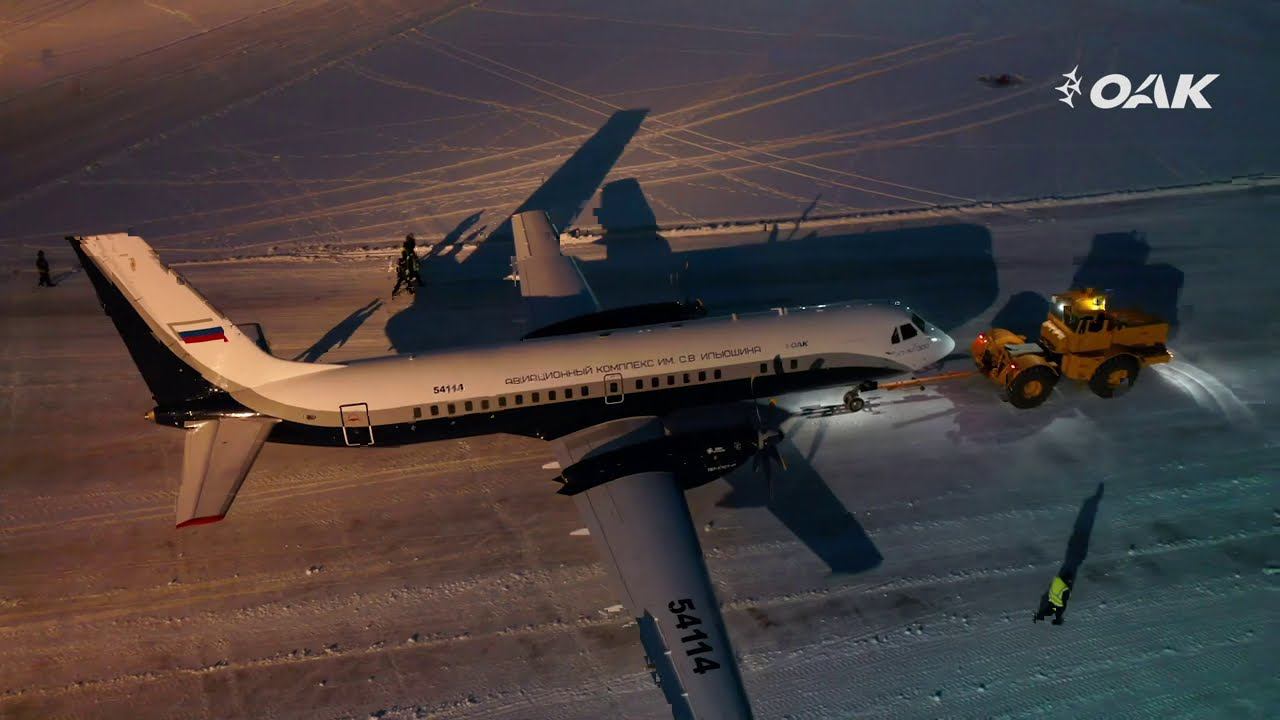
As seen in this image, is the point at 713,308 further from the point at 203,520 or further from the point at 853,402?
the point at 203,520

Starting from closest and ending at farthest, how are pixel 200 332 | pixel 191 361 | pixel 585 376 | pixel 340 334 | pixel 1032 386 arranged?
1. pixel 200 332
2. pixel 191 361
3. pixel 585 376
4. pixel 1032 386
5. pixel 340 334

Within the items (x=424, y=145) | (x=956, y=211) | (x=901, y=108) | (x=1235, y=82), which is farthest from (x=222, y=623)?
(x=1235, y=82)

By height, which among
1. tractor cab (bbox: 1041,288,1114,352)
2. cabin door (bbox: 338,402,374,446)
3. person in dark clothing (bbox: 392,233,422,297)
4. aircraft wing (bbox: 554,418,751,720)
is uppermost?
tractor cab (bbox: 1041,288,1114,352)

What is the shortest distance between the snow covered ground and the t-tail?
3.01 meters

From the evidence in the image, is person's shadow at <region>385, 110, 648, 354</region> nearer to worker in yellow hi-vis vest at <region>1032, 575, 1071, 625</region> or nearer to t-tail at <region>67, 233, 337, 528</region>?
t-tail at <region>67, 233, 337, 528</region>

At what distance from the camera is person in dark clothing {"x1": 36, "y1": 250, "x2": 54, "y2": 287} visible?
104ft

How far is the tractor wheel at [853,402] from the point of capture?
84.4ft

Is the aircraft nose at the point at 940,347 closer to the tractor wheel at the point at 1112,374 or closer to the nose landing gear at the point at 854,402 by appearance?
the nose landing gear at the point at 854,402

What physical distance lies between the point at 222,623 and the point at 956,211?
3119 centimetres

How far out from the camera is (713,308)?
3072cm

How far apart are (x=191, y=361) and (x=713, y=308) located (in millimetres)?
17070

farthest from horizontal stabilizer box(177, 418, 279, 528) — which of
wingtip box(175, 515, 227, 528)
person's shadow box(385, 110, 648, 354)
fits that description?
person's shadow box(385, 110, 648, 354)

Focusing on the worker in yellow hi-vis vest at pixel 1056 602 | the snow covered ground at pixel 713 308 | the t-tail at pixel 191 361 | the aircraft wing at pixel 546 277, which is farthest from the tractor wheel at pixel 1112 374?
the t-tail at pixel 191 361

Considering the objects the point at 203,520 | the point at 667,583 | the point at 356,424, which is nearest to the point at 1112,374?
the point at 667,583
